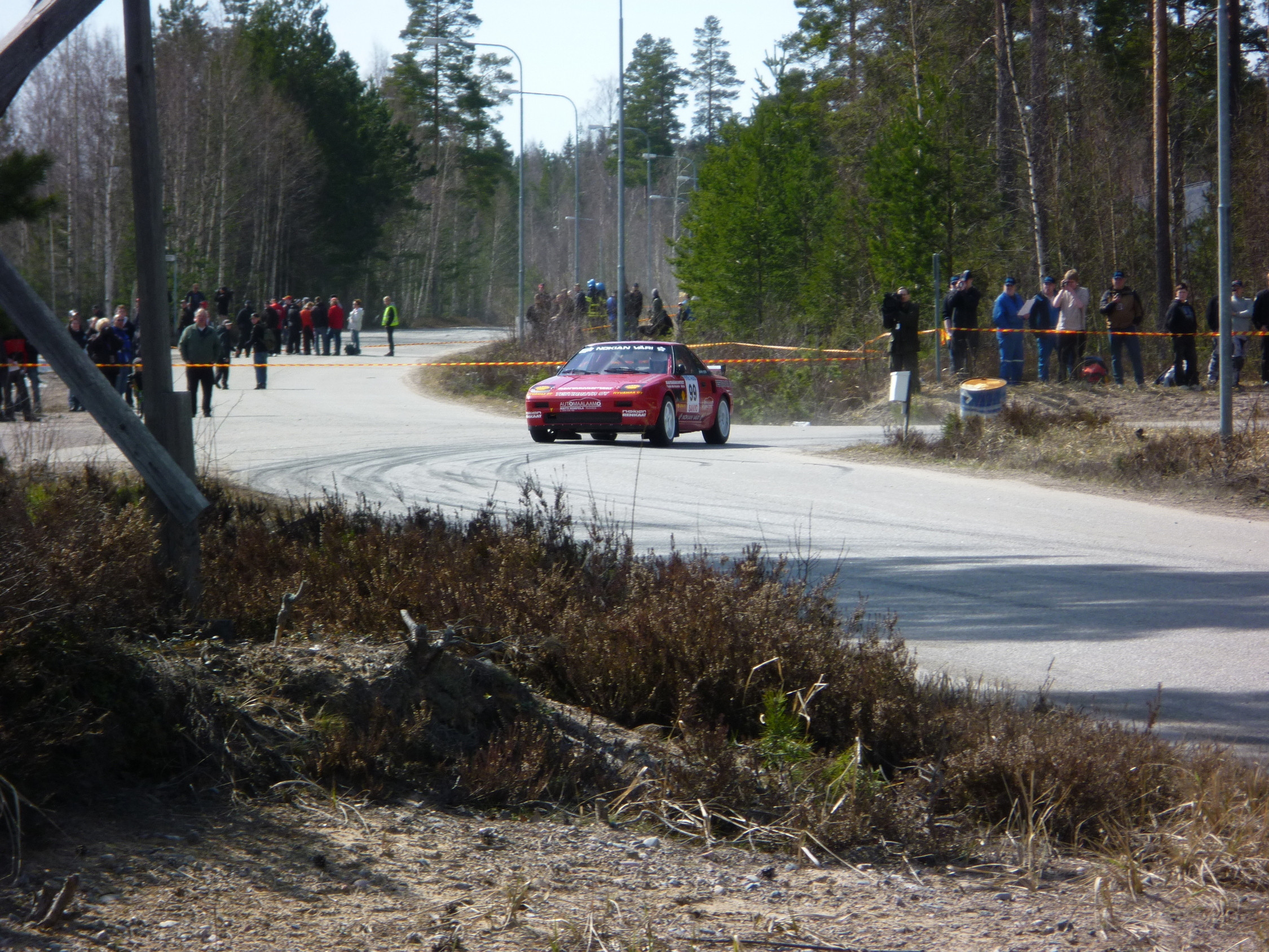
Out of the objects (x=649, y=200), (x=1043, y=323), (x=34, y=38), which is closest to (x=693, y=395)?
(x=1043, y=323)

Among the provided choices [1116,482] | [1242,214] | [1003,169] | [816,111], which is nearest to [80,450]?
[1116,482]

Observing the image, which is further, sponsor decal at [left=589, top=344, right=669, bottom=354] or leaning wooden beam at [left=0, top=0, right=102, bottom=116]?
sponsor decal at [left=589, top=344, right=669, bottom=354]

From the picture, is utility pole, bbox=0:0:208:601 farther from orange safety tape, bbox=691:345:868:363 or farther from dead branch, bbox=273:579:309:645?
orange safety tape, bbox=691:345:868:363

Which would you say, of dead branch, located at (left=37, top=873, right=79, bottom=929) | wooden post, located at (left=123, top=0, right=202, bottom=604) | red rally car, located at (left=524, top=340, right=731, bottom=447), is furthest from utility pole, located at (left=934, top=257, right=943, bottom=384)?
dead branch, located at (left=37, top=873, right=79, bottom=929)

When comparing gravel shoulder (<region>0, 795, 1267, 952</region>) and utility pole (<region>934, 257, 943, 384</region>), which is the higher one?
utility pole (<region>934, 257, 943, 384</region>)

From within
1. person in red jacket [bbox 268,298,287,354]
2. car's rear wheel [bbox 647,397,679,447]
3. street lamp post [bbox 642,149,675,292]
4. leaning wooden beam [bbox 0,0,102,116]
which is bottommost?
car's rear wheel [bbox 647,397,679,447]

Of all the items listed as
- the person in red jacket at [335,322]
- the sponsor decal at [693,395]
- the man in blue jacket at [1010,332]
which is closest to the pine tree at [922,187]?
the man in blue jacket at [1010,332]

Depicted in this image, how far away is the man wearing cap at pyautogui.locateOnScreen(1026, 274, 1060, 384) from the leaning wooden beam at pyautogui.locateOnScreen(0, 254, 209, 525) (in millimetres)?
21648

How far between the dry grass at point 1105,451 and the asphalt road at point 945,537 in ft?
3.16

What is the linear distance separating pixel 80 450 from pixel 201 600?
12.9m

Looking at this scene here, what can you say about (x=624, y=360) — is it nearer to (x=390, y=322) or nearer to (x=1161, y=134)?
(x=1161, y=134)

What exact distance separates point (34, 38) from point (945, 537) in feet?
26.4

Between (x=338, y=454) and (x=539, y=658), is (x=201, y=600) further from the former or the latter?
(x=338, y=454)

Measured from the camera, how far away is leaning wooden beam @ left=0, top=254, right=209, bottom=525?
5.39 metres
